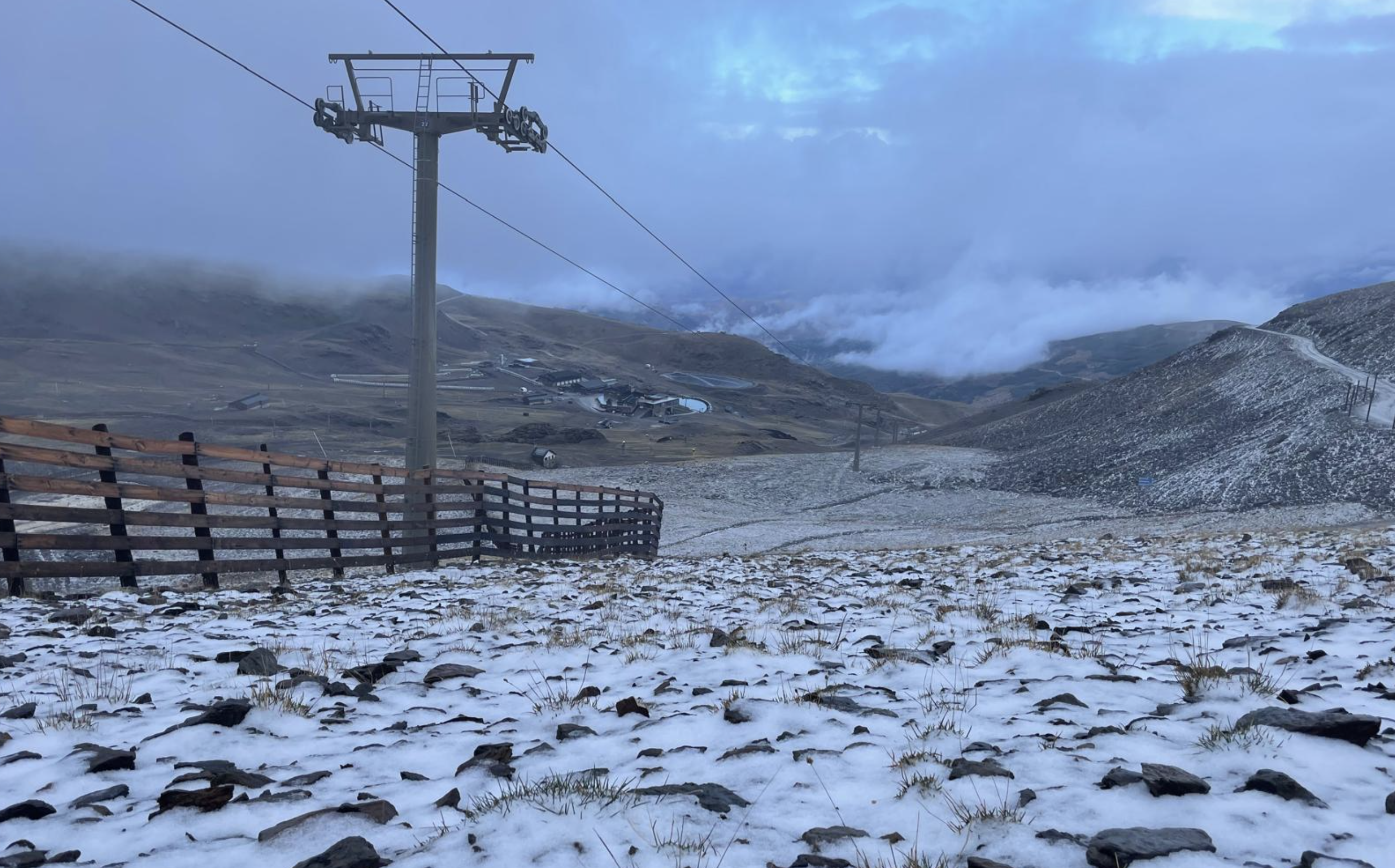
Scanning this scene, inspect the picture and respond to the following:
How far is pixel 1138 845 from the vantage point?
3.18m

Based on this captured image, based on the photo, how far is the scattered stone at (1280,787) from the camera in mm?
3523

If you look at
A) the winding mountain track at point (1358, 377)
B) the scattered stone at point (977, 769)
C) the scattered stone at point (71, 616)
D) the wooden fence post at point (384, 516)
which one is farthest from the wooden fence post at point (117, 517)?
the winding mountain track at point (1358, 377)

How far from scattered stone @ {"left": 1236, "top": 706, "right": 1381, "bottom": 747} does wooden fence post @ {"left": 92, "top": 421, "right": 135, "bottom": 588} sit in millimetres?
12635

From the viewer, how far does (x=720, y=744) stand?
15.6 ft

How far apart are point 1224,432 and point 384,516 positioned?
6883 cm

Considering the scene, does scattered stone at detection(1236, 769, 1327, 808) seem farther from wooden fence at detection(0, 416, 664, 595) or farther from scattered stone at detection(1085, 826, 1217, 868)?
wooden fence at detection(0, 416, 664, 595)

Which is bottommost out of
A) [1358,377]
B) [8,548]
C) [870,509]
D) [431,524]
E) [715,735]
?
[870,509]

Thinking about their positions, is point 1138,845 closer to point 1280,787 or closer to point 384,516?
point 1280,787

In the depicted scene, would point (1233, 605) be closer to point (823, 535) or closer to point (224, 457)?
point (224, 457)

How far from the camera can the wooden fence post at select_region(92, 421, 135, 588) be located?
11.3 m

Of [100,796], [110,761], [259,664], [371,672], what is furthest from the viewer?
[259,664]

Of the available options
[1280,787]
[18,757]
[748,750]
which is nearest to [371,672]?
[18,757]

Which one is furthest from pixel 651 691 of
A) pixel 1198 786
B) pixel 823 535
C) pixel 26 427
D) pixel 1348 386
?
pixel 1348 386

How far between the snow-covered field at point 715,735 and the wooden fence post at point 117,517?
231 cm
